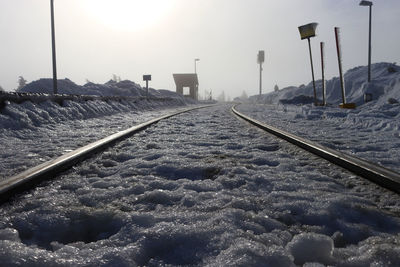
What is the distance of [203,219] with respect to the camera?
1.71 meters

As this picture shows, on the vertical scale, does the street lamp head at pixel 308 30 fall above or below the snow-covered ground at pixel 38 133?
above

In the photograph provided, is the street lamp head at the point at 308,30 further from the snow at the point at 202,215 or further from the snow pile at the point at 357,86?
the snow pile at the point at 357,86

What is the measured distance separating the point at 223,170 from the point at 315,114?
9077mm

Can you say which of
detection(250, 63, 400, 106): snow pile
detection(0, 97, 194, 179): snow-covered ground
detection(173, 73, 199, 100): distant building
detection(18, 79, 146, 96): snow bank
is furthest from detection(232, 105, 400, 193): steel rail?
→ detection(173, 73, 199, 100): distant building

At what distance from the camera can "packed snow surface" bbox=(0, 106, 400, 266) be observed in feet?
4.38

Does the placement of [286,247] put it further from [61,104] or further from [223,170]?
[61,104]

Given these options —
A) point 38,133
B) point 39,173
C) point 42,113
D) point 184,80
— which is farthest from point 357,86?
point 39,173

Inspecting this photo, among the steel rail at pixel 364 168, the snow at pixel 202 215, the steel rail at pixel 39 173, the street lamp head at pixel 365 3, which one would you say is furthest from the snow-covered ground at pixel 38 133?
the street lamp head at pixel 365 3

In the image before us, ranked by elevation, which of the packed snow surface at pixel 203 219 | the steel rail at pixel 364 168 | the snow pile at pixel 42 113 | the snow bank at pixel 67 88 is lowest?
the packed snow surface at pixel 203 219

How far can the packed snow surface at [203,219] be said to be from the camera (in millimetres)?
1335

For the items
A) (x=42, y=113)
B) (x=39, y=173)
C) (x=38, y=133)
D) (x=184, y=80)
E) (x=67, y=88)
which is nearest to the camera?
(x=39, y=173)

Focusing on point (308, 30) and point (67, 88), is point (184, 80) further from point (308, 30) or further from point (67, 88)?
point (308, 30)

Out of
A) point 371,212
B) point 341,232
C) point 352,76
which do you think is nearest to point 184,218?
point 341,232

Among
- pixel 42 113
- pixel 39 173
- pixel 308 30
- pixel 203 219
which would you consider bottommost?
pixel 203 219
